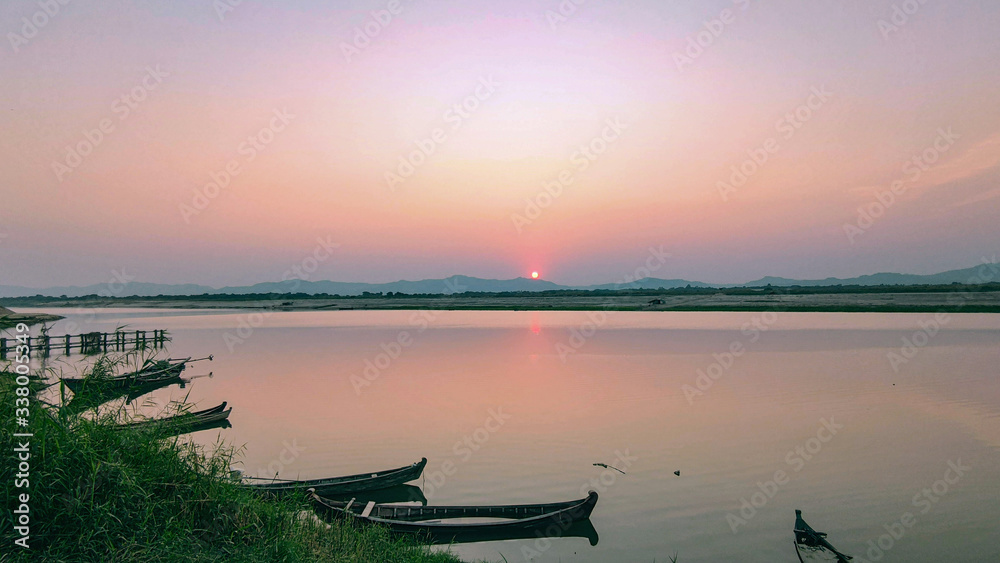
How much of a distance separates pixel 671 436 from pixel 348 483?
10453 millimetres

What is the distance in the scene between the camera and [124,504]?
6676mm

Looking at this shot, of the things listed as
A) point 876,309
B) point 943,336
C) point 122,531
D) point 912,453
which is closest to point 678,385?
point 912,453

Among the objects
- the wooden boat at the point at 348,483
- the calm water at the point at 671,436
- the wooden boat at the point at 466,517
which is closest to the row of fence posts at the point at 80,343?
the calm water at the point at 671,436

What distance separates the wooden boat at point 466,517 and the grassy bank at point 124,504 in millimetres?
3037

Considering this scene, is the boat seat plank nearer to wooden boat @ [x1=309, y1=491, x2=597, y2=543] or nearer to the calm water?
wooden boat @ [x1=309, y1=491, x2=597, y2=543]

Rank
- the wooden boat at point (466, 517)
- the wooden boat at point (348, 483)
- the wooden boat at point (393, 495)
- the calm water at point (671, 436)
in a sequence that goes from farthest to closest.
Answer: the wooden boat at point (393, 495), the wooden boat at point (348, 483), the calm water at point (671, 436), the wooden boat at point (466, 517)

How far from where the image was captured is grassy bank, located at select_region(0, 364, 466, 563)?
6172mm

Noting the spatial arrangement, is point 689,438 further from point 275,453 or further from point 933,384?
point 933,384

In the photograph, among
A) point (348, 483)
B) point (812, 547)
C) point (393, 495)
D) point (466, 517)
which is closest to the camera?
point (812, 547)

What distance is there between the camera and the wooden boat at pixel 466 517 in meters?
11.2

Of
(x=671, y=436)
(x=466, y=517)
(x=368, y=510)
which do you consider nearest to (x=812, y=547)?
(x=466, y=517)

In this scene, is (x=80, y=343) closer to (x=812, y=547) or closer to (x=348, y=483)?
(x=348, y=483)

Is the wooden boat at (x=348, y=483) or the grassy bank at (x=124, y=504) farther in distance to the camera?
the wooden boat at (x=348, y=483)

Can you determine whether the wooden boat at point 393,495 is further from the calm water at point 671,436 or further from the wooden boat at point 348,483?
the calm water at point 671,436
